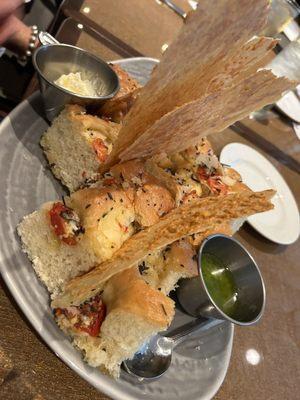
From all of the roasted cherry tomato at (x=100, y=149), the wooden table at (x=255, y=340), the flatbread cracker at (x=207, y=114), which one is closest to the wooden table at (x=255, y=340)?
the wooden table at (x=255, y=340)

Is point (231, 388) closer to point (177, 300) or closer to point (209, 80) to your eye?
point (177, 300)

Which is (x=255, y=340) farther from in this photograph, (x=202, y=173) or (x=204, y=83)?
(x=204, y=83)

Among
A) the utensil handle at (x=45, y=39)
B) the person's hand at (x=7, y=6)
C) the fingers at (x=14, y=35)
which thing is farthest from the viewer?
the fingers at (x=14, y=35)

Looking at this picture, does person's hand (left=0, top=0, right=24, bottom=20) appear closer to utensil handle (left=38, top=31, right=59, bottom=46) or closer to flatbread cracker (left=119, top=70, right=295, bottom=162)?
utensil handle (left=38, top=31, right=59, bottom=46)

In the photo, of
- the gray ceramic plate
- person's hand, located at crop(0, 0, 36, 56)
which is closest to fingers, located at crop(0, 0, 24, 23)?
person's hand, located at crop(0, 0, 36, 56)

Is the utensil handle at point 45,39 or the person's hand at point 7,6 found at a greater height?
the utensil handle at point 45,39

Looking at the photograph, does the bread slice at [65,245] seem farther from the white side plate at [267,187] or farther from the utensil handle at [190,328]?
the white side plate at [267,187]

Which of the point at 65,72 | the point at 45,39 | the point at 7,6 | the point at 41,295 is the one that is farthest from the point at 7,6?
the point at 41,295
